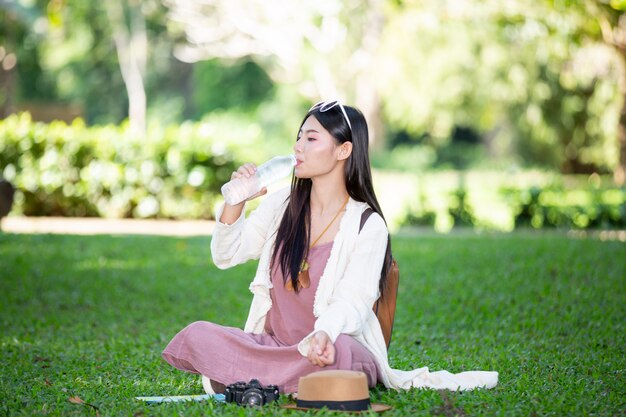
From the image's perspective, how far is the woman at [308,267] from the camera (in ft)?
14.3

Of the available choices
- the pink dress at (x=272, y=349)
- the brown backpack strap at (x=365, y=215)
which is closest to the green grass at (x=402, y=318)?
the pink dress at (x=272, y=349)

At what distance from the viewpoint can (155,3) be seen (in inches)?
1519

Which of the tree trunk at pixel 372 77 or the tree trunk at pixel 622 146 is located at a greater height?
the tree trunk at pixel 372 77

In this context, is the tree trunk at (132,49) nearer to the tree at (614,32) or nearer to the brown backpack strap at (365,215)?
the tree at (614,32)

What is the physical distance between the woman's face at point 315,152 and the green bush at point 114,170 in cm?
1044

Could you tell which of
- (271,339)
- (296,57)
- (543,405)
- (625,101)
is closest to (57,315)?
(271,339)

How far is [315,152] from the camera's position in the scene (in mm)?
4473

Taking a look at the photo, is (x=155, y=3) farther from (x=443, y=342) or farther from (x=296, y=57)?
(x=443, y=342)

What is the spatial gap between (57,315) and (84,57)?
36.8 m

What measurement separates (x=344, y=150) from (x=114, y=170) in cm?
1086

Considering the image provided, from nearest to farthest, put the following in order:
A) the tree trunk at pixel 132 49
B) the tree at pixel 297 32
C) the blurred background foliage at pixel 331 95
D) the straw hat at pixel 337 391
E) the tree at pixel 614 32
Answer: the straw hat at pixel 337 391, the blurred background foliage at pixel 331 95, the tree at pixel 614 32, the tree at pixel 297 32, the tree trunk at pixel 132 49

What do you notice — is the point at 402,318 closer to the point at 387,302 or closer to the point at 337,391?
the point at 387,302

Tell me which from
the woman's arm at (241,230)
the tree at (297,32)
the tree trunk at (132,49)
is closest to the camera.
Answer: the woman's arm at (241,230)

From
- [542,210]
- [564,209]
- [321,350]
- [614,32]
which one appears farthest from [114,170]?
[321,350]
